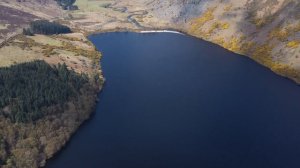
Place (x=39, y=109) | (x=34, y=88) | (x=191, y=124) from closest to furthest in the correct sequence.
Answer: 1. (x=39, y=109)
2. (x=191, y=124)
3. (x=34, y=88)

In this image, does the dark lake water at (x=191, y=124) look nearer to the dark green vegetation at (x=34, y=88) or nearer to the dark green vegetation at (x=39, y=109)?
the dark green vegetation at (x=39, y=109)

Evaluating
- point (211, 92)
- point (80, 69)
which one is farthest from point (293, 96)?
point (80, 69)

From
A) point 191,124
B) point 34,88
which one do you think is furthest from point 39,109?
point 191,124

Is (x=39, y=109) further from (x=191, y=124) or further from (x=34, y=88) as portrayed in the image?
(x=191, y=124)

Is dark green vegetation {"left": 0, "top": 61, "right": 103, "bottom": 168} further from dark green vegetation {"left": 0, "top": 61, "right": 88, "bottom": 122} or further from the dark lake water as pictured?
the dark lake water

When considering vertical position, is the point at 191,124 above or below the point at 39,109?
above

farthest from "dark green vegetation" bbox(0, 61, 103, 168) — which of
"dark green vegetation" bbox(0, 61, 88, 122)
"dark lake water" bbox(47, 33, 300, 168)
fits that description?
"dark lake water" bbox(47, 33, 300, 168)

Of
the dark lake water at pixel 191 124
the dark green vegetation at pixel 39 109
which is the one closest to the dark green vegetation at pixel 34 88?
the dark green vegetation at pixel 39 109
